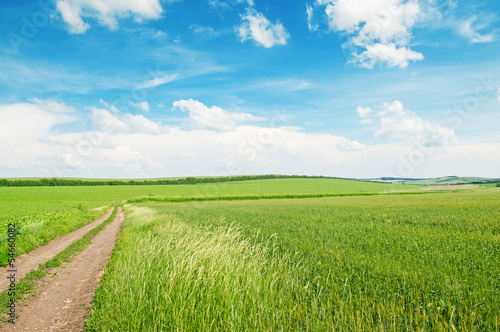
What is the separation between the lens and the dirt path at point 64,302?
588 cm

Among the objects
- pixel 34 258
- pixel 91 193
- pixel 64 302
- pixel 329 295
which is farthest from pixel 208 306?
pixel 91 193

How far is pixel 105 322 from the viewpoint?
541cm

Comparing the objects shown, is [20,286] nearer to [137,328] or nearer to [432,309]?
[137,328]

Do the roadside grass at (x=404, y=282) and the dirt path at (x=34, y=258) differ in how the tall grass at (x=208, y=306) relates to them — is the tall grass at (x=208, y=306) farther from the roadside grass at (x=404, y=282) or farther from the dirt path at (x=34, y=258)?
the dirt path at (x=34, y=258)

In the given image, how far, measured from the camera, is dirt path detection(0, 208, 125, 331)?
Answer: 19.3 ft

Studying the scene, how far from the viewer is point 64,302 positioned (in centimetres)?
707

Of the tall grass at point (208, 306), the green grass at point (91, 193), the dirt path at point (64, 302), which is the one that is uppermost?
the tall grass at point (208, 306)

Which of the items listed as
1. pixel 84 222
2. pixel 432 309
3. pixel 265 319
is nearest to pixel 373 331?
pixel 432 309

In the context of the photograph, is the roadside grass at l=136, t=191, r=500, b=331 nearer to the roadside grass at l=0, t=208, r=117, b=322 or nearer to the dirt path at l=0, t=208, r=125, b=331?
the dirt path at l=0, t=208, r=125, b=331

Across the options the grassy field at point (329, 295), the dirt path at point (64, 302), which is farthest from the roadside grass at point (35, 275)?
the grassy field at point (329, 295)

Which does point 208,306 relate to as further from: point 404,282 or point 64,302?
point 64,302

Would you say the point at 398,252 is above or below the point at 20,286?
above

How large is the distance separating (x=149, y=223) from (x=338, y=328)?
14752mm

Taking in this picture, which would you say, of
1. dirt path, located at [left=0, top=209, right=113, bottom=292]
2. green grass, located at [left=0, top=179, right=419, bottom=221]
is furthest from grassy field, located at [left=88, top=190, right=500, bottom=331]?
green grass, located at [left=0, top=179, right=419, bottom=221]
